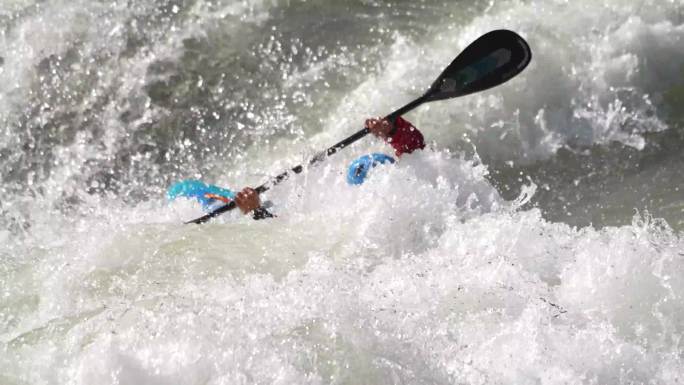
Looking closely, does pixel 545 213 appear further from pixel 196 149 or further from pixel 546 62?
pixel 196 149

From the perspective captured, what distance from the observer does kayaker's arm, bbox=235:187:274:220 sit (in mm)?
3158

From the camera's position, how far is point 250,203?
3158 millimetres

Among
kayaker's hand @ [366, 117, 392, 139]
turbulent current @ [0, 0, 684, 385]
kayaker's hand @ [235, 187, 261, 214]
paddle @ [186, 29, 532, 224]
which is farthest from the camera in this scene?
paddle @ [186, 29, 532, 224]

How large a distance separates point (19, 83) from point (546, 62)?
281cm

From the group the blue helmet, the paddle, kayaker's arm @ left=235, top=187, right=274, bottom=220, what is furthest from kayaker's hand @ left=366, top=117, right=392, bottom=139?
kayaker's arm @ left=235, top=187, right=274, bottom=220

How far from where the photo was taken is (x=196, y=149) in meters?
4.30

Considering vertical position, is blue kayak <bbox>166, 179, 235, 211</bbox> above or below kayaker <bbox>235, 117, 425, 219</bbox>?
above

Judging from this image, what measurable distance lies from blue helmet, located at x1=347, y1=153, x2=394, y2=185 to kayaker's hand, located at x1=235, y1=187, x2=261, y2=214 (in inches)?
15.0

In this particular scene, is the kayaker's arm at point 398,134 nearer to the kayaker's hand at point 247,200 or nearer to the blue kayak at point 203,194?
the kayaker's hand at point 247,200

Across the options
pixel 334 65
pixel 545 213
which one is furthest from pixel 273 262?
pixel 334 65

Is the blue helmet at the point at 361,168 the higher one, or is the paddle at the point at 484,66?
the paddle at the point at 484,66

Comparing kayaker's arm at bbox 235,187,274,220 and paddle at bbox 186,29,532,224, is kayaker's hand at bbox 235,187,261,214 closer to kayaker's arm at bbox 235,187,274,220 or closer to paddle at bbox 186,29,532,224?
kayaker's arm at bbox 235,187,274,220

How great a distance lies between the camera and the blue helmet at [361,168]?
3221 millimetres

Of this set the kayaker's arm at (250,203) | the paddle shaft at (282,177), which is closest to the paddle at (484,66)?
the paddle shaft at (282,177)
